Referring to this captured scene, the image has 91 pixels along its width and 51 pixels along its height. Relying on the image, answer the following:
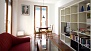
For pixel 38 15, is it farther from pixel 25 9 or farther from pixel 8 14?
pixel 8 14

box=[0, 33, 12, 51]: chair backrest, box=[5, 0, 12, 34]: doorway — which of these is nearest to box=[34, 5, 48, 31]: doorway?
box=[5, 0, 12, 34]: doorway

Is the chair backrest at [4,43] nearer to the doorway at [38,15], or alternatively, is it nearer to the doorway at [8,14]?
the doorway at [8,14]

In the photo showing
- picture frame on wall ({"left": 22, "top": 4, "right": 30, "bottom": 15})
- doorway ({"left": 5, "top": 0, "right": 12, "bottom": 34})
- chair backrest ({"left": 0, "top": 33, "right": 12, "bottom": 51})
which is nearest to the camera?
chair backrest ({"left": 0, "top": 33, "right": 12, "bottom": 51})

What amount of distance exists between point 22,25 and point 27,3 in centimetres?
197

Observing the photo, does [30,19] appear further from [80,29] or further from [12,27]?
[80,29]

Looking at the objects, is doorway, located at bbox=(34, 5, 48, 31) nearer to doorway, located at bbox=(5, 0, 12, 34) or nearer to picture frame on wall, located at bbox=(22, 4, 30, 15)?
picture frame on wall, located at bbox=(22, 4, 30, 15)

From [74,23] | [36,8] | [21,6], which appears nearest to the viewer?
[74,23]

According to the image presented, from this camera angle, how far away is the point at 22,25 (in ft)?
23.8

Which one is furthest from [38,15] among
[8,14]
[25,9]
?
[8,14]

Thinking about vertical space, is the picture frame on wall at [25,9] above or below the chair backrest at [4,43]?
above

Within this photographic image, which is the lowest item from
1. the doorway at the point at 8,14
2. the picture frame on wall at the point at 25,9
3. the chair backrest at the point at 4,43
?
the chair backrest at the point at 4,43

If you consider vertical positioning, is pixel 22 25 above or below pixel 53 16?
below

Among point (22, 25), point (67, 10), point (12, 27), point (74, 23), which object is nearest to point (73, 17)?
point (74, 23)

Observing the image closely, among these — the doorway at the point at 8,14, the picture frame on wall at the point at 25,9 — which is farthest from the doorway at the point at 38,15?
the doorway at the point at 8,14
